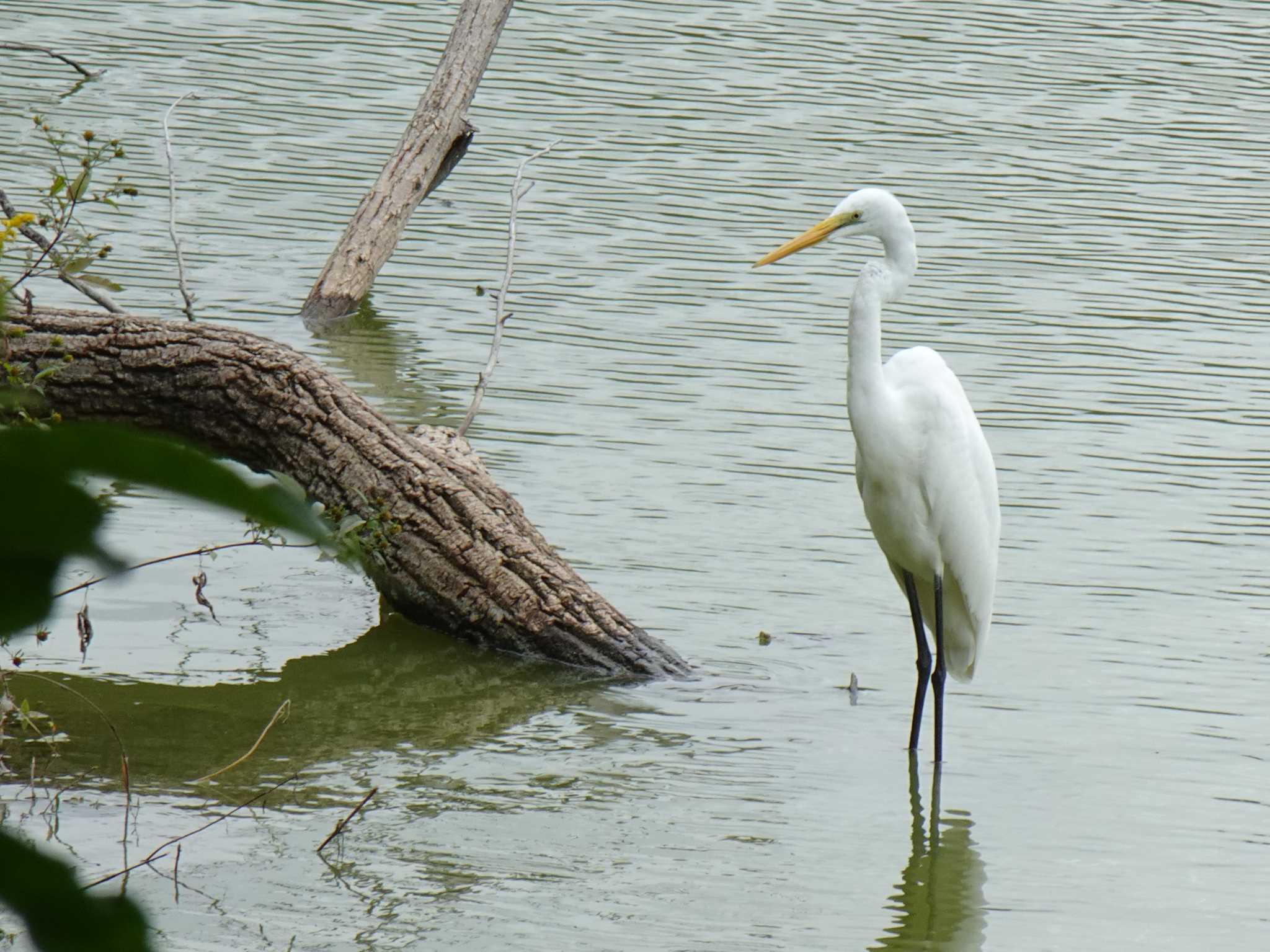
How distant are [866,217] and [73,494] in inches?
175

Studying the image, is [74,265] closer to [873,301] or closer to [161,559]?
[873,301]

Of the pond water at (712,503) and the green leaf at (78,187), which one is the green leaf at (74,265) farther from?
the pond water at (712,503)

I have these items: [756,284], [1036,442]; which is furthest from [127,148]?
[1036,442]

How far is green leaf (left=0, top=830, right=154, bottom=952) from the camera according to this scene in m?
0.53

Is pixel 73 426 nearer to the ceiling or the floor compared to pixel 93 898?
nearer to the ceiling

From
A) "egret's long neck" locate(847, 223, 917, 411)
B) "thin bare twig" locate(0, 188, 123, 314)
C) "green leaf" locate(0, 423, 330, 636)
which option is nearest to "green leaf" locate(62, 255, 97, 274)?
"thin bare twig" locate(0, 188, 123, 314)

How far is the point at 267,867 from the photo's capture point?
3811 mm

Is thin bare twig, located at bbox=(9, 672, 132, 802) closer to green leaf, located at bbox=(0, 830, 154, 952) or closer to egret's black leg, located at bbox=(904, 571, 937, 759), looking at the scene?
egret's black leg, located at bbox=(904, 571, 937, 759)

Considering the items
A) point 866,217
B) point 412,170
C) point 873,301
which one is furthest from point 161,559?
point 412,170

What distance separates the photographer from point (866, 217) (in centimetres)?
484

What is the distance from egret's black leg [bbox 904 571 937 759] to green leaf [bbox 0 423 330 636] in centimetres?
440

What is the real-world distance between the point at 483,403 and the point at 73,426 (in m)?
7.07

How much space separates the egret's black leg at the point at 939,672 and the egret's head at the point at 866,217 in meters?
0.98

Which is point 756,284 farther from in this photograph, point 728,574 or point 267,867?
point 267,867
